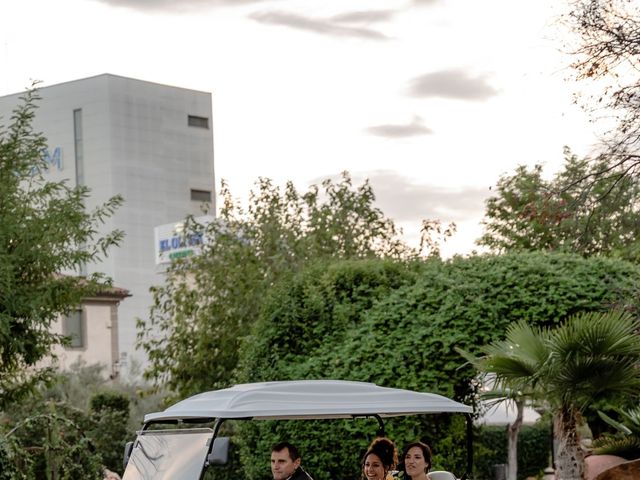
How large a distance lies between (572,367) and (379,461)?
4212 millimetres

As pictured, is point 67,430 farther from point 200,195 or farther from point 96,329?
point 200,195

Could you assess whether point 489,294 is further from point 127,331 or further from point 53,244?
point 127,331

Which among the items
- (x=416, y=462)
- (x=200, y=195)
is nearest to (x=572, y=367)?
(x=416, y=462)

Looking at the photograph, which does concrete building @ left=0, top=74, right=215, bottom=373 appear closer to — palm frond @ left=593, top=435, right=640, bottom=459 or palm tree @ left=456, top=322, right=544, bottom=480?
palm frond @ left=593, top=435, right=640, bottom=459

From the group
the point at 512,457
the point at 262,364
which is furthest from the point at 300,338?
the point at 512,457

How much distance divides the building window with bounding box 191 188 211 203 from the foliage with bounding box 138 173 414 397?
63520 mm

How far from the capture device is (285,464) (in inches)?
370

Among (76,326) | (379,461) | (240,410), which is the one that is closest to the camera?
(240,410)

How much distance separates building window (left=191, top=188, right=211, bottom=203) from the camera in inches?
3688

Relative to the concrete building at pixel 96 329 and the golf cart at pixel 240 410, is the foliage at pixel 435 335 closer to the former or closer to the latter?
the golf cart at pixel 240 410

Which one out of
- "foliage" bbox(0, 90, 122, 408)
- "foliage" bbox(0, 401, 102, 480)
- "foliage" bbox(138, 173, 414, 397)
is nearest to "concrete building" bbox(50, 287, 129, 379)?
"foliage" bbox(138, 173, 414, 397)

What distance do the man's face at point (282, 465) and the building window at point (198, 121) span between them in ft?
279

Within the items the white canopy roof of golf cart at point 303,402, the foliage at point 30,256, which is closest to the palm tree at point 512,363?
the white canopy roof of golf cart at point 303,402

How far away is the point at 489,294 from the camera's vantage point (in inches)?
627
